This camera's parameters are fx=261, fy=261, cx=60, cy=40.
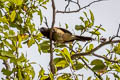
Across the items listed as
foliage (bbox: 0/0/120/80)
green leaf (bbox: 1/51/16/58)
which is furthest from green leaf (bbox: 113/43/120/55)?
green leaf (bbox: 1/51/16/58)

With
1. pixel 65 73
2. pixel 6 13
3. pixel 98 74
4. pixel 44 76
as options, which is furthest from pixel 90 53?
pixel 6 13

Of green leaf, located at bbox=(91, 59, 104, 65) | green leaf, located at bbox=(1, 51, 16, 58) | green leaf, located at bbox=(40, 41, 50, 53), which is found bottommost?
green leaf, located at bbox=(91, 59, 104, 65)

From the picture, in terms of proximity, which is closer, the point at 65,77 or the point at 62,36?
the point at 65,77

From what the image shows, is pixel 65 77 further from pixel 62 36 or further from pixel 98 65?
pixel 62 36

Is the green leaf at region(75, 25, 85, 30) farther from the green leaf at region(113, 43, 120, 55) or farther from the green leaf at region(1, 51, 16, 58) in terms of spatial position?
the green leaf at region(1, 51, 16, 58)

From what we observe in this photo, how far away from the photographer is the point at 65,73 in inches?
64.0

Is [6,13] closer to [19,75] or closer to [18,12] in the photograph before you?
[18,12]

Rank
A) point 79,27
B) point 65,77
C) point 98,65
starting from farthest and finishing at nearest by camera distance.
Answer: point 79,27
point 98,65
point 65,77

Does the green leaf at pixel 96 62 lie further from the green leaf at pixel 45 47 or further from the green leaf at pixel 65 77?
the green leaf at pixel 45 47

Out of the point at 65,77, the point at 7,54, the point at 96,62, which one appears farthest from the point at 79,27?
the point at 7,54

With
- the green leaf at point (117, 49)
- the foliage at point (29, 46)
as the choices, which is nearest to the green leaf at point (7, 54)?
the foliage at point (29, 46)

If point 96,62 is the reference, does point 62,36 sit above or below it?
above

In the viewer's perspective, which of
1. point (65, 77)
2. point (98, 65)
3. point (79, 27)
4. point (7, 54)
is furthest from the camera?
point (79, 27)

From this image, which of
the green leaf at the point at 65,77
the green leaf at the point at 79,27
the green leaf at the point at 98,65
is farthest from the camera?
the green leaf at the point at 79,27
